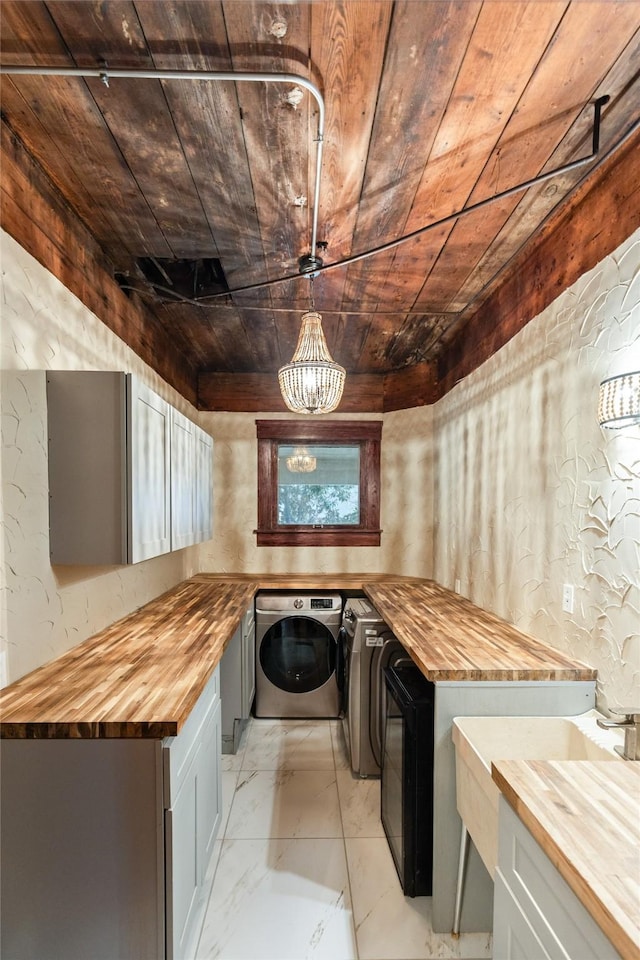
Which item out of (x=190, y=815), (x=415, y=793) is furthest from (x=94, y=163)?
(x=415, y=793)

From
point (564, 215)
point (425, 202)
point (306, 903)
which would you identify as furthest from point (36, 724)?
point (564, 215)

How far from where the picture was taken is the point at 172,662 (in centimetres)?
176

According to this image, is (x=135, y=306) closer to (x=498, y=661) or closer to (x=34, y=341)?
(x=34, y=341)

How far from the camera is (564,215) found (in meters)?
1.79

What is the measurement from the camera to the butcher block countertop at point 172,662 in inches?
50.6

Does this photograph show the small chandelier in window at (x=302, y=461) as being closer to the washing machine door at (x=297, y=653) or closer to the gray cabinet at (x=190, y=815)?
the washing machine door at (x=297, y=653)

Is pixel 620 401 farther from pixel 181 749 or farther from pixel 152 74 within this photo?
pixel 181 749

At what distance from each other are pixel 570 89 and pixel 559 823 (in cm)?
174

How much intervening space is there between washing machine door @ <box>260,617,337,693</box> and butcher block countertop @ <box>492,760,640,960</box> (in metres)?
2.33

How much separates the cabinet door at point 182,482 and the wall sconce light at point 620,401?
182 cm

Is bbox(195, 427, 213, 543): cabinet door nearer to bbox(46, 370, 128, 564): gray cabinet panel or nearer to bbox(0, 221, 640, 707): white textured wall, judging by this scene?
bbox(0, 221, 640, 707): white textured wall

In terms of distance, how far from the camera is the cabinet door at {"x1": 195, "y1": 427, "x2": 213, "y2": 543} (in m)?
2.94

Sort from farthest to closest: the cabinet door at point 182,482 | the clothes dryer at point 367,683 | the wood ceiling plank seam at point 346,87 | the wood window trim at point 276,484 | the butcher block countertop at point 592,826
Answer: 1. the wood window trim at point 276,484
2. the clothes dryer at point 367,683
3. the cabinet door at point 182,482
4. the wood ceiling plank seam at point 346,87
5. the butcher block countertop at point 592,826

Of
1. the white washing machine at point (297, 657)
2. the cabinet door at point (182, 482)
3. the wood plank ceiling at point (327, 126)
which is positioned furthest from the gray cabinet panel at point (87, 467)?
the white washing machine at point (297, 657)
